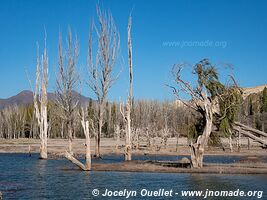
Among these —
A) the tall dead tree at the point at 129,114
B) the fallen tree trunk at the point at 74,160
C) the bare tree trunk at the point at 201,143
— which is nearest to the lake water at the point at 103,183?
the fallen tree trunk at the point at 74,160

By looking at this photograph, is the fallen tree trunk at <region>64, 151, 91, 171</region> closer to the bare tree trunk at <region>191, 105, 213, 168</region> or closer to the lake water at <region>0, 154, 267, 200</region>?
the lake water at <region>0, 154, 267, 200</region>

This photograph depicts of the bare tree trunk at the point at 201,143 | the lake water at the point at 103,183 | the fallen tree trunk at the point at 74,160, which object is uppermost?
the bare tree trunk at the point at 201,143

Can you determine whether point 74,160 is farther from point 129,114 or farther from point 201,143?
point 129,114

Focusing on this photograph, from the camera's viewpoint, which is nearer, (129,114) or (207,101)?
(207,101)

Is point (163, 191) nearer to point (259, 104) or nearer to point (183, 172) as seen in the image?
point (183, 172)

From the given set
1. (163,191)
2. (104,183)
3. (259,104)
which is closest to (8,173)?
(104,183)

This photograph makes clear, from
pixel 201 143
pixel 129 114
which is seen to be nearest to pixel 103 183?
pixel 201 143

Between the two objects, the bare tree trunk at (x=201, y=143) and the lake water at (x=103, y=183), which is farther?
the bare tree trunk at (x=201, y=143)

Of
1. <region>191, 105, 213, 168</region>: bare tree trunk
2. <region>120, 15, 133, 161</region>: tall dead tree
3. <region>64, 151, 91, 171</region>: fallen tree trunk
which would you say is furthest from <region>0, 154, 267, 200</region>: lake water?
<region>120, 15, 133, 161</region>: tall dead tree

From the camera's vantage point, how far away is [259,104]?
10462 centimetres

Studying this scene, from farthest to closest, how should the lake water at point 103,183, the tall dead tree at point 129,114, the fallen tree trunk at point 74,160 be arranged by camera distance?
the tall dead tree at point 129,114
the fallen tree trunk at point 74,160
the lake water at point 103,183

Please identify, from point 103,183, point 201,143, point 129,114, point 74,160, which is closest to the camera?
point 103,183

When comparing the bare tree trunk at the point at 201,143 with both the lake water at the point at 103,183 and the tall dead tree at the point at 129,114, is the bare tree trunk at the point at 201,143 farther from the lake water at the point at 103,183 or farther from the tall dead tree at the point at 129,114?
the tall dead tree at the point at 129,114

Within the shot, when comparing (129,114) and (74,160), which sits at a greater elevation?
(129,114)
